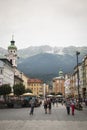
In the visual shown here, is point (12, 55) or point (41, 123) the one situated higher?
point (12, 55)

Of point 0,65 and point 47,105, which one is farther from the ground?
point 0,65

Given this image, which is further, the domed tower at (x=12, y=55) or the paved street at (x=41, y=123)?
the domed tower at (x=12, y=55)

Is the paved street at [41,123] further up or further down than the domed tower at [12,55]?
further down

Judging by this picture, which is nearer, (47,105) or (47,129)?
(47,129)

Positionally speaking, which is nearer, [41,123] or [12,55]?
[41,123]

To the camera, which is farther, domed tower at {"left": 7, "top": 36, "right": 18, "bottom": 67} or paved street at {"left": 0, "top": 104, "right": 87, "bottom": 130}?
domed tower at {"left": 7, "top": 36, "right": 18, "bottom": 67}

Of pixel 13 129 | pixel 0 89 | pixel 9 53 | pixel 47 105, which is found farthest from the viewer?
pixel 9 53

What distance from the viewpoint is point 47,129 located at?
2153cm

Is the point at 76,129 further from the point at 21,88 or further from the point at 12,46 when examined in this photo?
the point at 12,46

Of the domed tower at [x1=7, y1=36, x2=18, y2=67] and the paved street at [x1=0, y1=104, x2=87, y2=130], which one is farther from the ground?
the domed tower at [x1=7, y1=36, x2=18, y2=67]

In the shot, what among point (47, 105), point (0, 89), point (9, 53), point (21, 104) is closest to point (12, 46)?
point (9, 53)

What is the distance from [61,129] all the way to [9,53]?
141 metres

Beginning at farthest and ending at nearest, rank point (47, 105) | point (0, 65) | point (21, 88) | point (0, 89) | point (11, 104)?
1. point (0, 65)
2. point (21, 88)
3. point (0, 89)
4. point (11, 104)
5. point (47, 105)

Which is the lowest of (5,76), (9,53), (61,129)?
(61,129)
